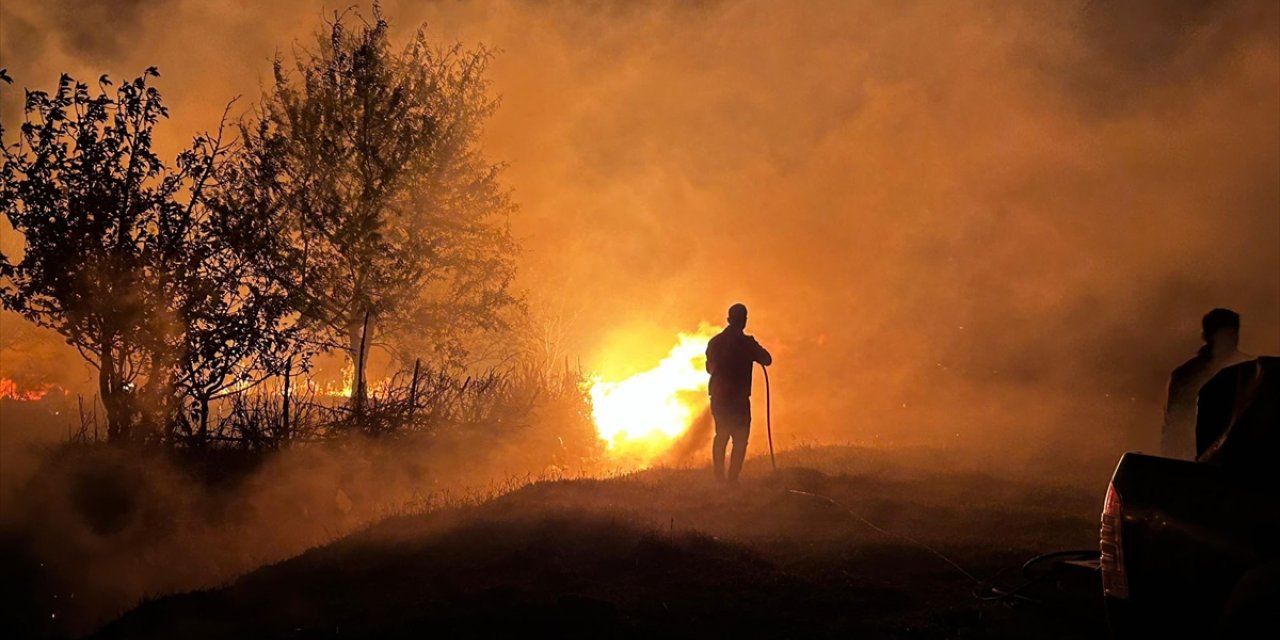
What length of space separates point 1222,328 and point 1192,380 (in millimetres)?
515

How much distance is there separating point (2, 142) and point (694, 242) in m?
25.7

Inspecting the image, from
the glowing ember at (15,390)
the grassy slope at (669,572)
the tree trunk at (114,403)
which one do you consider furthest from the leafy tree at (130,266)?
the glowing ember at (15,390)

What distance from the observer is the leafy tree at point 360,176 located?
491 inches

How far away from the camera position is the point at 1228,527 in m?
3.16

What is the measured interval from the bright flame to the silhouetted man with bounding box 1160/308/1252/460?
12.6 meters

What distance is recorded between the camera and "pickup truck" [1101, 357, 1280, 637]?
10.0 feet

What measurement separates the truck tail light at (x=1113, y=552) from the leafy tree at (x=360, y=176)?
33.8 ft

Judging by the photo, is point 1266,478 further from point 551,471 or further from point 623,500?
point 551,471

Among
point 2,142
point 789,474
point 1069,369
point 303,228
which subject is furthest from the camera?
point 1069,369

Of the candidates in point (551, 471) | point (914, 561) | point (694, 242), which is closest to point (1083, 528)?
point (914, 561)

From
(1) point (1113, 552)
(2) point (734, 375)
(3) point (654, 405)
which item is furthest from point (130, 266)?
(3) point (654, 405)

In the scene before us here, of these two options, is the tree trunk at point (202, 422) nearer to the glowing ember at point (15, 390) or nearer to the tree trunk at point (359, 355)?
the tree trunk at point (359, 355)

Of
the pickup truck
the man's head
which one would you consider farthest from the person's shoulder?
the pickup truck

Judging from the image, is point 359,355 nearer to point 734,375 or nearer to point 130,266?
point 130,266
